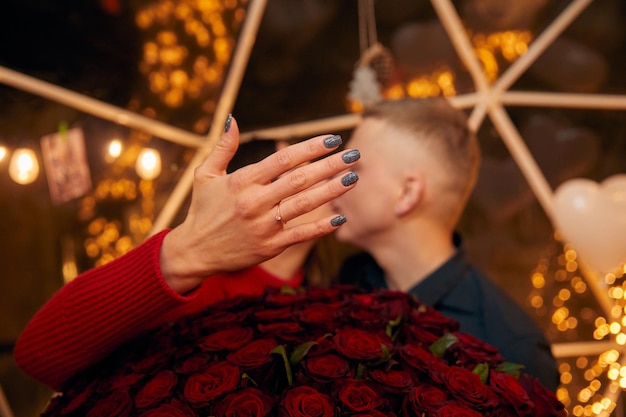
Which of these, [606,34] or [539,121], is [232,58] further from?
[606,34]

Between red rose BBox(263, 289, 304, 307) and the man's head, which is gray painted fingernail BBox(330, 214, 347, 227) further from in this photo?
the man's head

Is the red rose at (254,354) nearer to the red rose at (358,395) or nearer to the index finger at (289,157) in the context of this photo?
the red rose at (358,395)

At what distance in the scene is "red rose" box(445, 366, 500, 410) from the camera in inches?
25.6

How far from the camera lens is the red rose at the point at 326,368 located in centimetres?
65

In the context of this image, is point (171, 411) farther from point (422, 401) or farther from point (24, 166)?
point (24, 166)

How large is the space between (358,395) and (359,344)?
0.08 m

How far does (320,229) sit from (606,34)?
1.80 meters

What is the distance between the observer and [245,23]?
206 centimetres

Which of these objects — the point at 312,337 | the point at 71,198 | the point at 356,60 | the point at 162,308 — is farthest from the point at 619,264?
the point at 71,198

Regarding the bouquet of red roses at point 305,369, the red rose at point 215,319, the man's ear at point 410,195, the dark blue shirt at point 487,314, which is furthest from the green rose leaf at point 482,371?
the man's ear at point 410,195

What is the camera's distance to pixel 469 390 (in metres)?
0.66

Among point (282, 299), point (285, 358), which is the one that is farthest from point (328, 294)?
point (285, 358)

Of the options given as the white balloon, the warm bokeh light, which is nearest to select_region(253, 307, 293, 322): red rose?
the warm bokeh light

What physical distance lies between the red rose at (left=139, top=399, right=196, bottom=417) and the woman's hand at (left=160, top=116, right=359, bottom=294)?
0.17m
